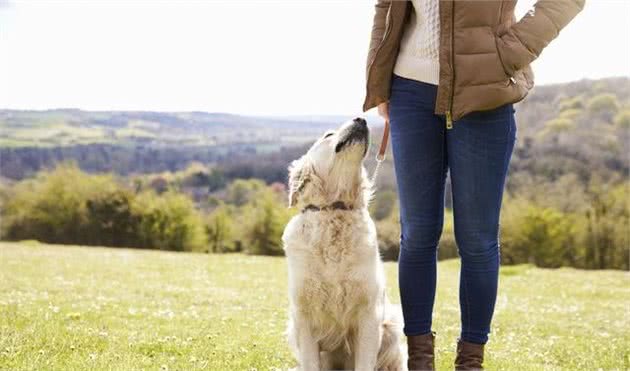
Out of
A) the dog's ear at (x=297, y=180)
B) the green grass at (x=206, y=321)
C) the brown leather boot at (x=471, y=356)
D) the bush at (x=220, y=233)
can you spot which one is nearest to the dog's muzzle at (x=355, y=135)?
the dog's ear at (x=297, y=180)

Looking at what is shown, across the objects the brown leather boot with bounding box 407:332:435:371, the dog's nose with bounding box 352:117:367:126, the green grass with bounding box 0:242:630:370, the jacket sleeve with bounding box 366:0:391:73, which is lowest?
the green grass with bounding box 0:242:630:370

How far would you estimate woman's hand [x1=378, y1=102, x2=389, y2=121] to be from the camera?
472 centimetres

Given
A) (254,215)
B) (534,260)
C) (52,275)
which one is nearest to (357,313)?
(52,275)

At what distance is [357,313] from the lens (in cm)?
462

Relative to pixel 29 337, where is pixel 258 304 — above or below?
below

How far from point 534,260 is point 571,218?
450 centimetres

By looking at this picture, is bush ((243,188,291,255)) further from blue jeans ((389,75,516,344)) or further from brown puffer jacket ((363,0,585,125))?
brown puffer jacket ((363,0,585,125))

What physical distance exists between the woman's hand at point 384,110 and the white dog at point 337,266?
0.15 m

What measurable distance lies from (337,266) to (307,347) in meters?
0.59

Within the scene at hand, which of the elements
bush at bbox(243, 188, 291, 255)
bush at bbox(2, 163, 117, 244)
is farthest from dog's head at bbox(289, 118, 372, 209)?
bush at bbox(2, 163, 117, 244)

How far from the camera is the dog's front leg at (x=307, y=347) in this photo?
4621 millimetres

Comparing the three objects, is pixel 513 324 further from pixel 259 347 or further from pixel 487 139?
pixel 487 139

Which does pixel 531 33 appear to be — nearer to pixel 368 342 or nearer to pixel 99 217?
pixel 368 342

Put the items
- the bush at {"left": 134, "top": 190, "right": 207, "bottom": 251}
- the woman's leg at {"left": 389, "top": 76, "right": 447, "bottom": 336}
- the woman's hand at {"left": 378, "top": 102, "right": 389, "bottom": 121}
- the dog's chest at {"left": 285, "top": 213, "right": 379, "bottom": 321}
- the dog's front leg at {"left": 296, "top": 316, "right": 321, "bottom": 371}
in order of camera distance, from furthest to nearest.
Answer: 1. the bush at {"left": 134, "top": 190, "right": 207, "bottom": 251}
2. the woman's hand at {"left": 378, "top": 102, "right": 389, "bottom": 121}
3. the dog's front leg at {"left": 296, "top": 316, "right": 321, "bottom": 371}
4. the dog's chest at {"left": 285, "top": 213, "right": 379, "bottom": 321}
5. the woman's leg at {"left": 389, "top": 76, "right": 447, "bottom": 336}
